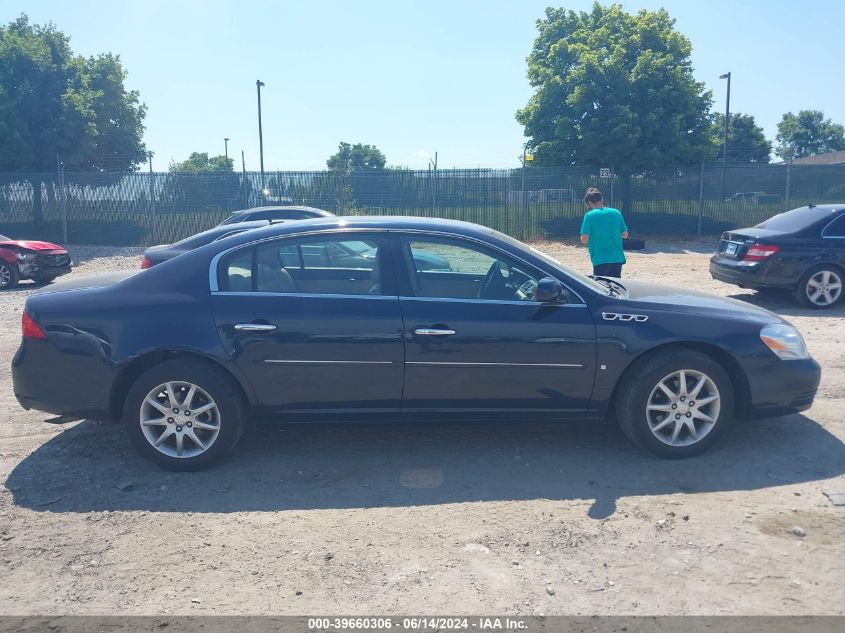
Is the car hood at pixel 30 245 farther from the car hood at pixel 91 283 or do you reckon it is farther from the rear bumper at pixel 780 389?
the rear bumper at pixel 780 389

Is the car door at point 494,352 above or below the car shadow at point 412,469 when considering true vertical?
above

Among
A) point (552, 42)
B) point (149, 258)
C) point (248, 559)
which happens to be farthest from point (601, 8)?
point (248, 559)

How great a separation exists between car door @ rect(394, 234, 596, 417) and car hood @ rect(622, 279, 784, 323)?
0.60m

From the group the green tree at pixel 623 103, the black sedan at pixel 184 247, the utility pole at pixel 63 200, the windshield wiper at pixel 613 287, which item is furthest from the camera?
the green tree at pixel 623 103

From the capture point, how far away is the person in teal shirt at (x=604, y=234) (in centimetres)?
806

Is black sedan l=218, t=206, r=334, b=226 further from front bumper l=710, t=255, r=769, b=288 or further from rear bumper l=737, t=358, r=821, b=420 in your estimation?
rear bumper l=737, t=358, r=821, b=420

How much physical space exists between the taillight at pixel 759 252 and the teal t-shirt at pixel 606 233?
3.38 m

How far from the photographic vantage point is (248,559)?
3705 mm

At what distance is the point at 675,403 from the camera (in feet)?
15.8

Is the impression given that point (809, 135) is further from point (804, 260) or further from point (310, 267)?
point (310, 267)

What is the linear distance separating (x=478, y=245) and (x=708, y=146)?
22796mm

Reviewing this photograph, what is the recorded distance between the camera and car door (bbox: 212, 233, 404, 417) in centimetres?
469

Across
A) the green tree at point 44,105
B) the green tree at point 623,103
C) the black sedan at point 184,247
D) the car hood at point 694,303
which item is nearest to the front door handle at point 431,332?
the car hood at point 694,303

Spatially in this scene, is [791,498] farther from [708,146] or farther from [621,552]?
[708,146]
